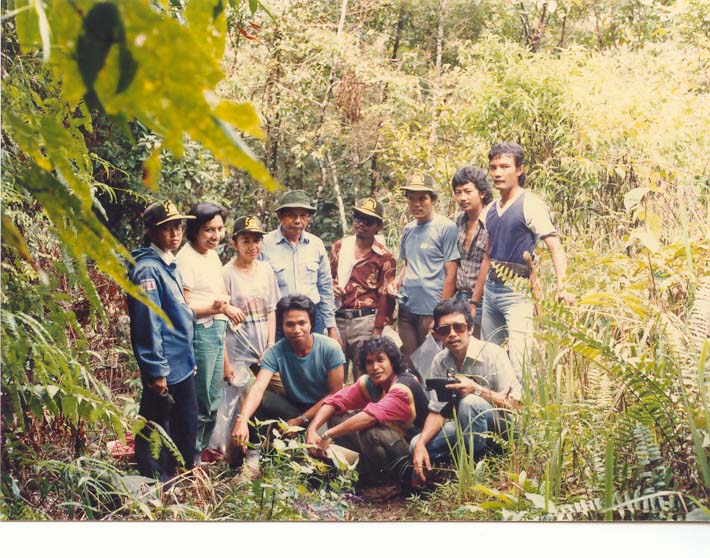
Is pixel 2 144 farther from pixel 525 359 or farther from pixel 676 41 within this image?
pixel 676 41

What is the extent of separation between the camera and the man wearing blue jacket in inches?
131

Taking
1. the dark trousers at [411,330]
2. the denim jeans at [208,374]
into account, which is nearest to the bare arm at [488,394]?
the dark trousers at [411,330]

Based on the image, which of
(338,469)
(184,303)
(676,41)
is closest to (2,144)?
(184,303)

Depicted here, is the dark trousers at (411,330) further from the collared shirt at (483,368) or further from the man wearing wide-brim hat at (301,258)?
the man wearing wide-brim hat at (301,258)

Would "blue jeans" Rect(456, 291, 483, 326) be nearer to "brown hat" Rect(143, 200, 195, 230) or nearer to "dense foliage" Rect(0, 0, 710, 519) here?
"dense foliage" Rect(0, 0, 710, 519)

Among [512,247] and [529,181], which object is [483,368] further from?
[529,181]

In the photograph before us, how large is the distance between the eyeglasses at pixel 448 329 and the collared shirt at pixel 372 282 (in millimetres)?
212

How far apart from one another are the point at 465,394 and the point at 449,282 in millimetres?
475

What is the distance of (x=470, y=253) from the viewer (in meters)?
3.45

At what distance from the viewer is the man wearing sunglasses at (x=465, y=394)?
335cm

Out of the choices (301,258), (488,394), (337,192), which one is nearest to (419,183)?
(337,192)

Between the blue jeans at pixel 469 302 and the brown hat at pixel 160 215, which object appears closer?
the brown hat at pixel 160 215

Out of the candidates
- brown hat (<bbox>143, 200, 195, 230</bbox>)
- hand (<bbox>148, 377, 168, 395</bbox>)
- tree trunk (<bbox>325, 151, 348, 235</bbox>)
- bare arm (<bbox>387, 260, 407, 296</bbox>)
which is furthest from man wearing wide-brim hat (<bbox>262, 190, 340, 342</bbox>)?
hand (<bbox>148, 377, 168, 395</bbox>)

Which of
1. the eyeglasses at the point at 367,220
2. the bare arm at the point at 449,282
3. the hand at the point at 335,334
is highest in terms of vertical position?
the eyeglasses at the point at 367,220
